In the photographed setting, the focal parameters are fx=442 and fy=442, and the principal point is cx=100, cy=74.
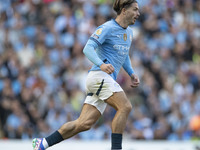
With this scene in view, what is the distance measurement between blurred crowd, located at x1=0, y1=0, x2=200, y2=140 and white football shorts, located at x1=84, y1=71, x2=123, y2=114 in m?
5.32

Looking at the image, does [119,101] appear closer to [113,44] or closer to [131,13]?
[113,44]

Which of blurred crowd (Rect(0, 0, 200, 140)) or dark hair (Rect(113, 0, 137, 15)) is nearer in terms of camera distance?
dark hair (Rect(113, 0, 137, 15))

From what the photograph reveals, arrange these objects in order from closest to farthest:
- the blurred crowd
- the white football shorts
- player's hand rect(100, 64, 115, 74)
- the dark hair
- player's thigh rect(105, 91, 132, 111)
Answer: player's hand rect(100, 64, 115, 74) < player's thigh rect(105, 91, 132, 111) < the white football shorts < the dark hair < the blurred crowd

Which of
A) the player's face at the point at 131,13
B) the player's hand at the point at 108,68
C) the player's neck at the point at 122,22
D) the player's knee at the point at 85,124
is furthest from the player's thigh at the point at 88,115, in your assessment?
the player's face at the point at 131,13

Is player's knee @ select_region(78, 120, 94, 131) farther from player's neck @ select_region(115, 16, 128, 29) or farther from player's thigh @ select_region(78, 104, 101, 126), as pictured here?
player's neck @ select_region(115, 16, 128, 29)

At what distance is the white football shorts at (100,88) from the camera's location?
5859 millimetres

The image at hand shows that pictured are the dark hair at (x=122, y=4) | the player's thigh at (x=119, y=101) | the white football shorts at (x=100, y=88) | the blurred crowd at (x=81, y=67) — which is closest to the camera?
the player's thigh at (x=119, y=101)

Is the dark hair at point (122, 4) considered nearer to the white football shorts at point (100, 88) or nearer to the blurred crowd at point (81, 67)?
the white football shorts at point (100, 88)

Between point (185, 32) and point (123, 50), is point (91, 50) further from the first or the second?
point (185, 32)

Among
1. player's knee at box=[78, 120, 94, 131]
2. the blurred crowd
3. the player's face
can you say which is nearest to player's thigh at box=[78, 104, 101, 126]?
player's knee at box=[78, 120, 94, 131]

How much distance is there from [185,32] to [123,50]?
7488 millimetres

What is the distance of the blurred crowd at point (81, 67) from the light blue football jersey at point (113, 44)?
5434mm

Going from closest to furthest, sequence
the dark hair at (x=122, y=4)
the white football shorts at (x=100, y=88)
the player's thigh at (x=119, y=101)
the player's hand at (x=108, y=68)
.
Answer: the player's hand at (x=108, y=68), the player's thigh at (x=119, y=101), the white football shorts at (x=100, y=88), the dark hair at (x=122, y=4)

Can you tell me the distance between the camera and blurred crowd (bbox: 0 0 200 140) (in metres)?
11.4
